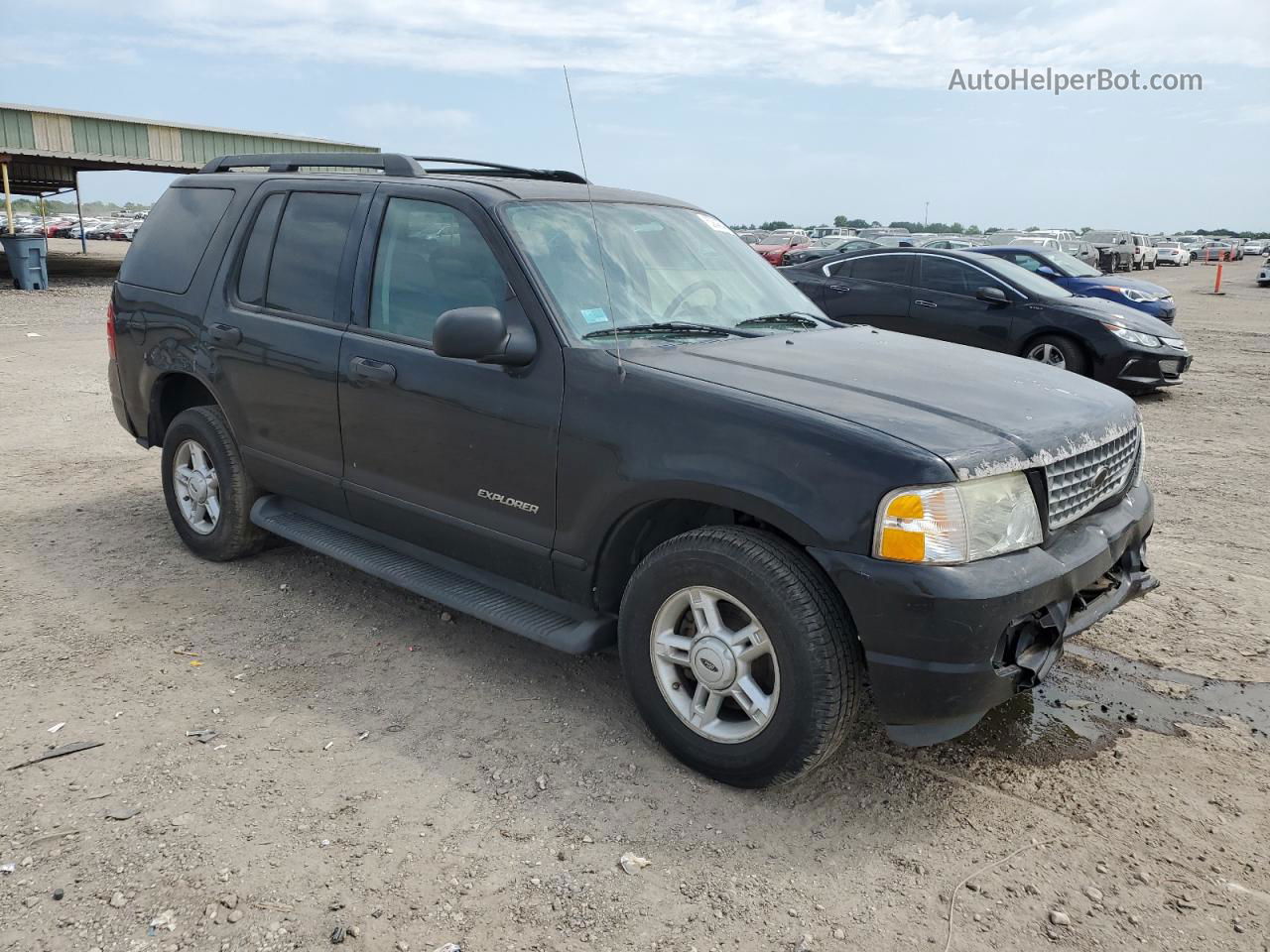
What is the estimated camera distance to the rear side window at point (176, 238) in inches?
199

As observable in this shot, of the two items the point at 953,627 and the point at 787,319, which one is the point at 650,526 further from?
the point at 787,319

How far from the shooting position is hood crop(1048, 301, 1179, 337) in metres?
10.6

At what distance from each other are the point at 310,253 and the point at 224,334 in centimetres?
64

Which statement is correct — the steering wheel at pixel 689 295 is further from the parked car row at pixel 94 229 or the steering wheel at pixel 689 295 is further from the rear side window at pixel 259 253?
the parked car row at pixel 94 229

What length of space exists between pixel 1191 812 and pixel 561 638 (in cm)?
209

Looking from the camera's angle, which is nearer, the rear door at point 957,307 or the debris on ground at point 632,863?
the debris on ground at point 632,863

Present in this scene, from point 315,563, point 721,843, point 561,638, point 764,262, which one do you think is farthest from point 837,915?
point 315,563

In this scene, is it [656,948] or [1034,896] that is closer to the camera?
[656,948]

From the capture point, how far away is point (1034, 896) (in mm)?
2787

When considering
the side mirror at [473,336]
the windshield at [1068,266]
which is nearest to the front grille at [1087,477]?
the side mirror at [473,336]

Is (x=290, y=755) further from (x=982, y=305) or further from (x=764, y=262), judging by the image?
(x=982, y=305)

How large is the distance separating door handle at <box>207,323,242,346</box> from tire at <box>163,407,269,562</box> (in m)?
→ 0.41

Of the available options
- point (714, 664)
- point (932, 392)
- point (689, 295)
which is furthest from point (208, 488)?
point (932, 392)

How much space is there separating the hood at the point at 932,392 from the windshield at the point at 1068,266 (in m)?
Answer: 11.0
